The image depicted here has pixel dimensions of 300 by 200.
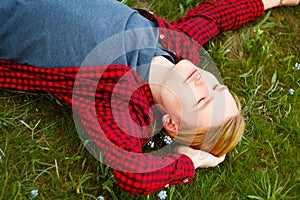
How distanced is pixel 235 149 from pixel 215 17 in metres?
1.10

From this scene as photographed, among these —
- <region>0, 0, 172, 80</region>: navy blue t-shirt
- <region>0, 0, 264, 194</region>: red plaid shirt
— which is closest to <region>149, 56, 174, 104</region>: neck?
<region>0, 0, 264, 194</region>: red plaid shirt

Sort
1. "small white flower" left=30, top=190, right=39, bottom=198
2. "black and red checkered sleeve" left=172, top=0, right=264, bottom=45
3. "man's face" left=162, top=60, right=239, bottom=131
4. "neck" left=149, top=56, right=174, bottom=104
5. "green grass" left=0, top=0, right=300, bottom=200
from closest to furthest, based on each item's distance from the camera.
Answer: "small white flower" left=30, top=190, right=39, bottom=198 → "green grass" left=0, top=0, right=300, bottom=200 → "man's face" left=162, top=60, right=239, bottom=131 → "neck" left=149, top=56, right=174, bottom=104 → "black and red checkered sleeve" left=172, top=0, right=264, bottom=45

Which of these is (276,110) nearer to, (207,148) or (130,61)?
(207,148)

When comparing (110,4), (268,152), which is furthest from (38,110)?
(268,152)

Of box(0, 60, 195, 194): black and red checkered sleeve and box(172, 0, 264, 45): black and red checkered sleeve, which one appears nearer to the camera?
box(0, 60, 195, 194): black and red checkered sleeve

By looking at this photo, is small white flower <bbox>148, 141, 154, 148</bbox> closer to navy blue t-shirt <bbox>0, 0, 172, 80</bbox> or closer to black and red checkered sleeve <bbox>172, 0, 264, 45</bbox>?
navy blue t-shirt <bbox>0, 0, 172, 80</bbox>

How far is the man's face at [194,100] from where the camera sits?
10.4 ft

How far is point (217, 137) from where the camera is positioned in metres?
3.21

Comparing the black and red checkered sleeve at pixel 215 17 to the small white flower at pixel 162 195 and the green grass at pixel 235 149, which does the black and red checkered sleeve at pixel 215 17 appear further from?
the small white flower at pixel 162 195

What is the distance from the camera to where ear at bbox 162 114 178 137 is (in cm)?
328

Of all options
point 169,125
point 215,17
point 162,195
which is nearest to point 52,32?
point 169,125

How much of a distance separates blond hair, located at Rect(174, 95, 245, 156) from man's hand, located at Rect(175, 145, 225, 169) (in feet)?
0.10

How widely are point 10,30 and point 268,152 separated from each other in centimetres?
194

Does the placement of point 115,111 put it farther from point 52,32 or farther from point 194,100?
point 52,32
